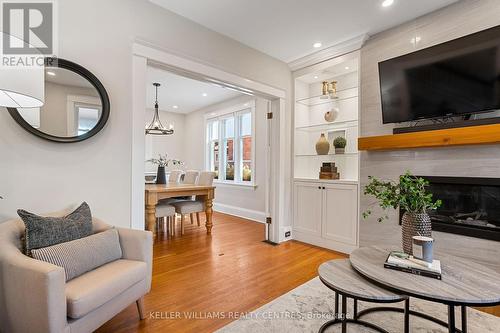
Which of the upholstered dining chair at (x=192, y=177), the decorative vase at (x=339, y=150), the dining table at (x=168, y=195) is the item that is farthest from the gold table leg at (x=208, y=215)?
the decorative vase at (x=339, y=150)

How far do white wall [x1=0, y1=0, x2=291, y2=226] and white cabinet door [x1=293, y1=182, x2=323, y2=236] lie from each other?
232 centimetres

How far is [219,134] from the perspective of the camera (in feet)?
21.1

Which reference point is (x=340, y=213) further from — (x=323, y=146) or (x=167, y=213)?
(x=167, y=213)

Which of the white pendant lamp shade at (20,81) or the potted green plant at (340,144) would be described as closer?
the white pendant lamp shade at (20,81)

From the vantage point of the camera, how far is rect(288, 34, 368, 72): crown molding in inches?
121

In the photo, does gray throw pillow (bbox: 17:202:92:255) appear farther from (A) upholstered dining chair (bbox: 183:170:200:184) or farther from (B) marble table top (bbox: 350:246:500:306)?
(A) upholstered dining chair (bbox: 183:170:200:184)

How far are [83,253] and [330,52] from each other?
341 centimetres

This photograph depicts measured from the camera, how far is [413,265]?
1.52 meters

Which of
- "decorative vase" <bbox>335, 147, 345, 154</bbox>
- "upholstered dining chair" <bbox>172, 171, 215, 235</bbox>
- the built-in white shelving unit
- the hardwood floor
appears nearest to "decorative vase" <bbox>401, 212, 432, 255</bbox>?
the hardwood floor

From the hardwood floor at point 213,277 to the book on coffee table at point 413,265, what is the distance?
107 centimetres

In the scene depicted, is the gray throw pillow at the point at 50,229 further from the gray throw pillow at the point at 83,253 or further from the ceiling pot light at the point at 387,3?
the ceiling pot light at the point at 387,3

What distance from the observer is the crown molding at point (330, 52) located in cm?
307

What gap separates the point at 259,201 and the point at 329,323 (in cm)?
351

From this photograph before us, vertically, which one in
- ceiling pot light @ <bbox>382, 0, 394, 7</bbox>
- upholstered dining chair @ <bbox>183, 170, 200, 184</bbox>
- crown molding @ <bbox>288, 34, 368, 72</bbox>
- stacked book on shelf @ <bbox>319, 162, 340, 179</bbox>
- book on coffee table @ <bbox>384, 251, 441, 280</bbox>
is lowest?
book on coffee table @ <bbox>384, 251, 441, 280</bbox>
